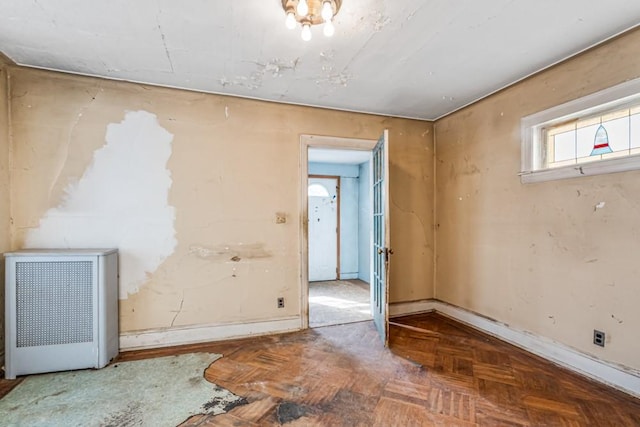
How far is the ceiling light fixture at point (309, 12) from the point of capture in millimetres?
1639

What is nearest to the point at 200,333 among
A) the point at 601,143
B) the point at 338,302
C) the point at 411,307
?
the point at 338,302

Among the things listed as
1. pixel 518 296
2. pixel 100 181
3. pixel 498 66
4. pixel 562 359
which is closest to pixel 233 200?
pixel 100 181

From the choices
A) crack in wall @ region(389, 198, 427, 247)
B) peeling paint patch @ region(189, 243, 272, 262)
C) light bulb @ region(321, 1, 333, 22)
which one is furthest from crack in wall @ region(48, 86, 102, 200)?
crack in wall @ region(389, 198, 427, 247)

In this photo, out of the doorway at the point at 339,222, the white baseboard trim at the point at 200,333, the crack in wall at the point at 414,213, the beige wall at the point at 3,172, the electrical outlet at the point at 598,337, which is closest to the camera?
the electrical outlet at the point at 598,337

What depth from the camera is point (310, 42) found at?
84.8 inches

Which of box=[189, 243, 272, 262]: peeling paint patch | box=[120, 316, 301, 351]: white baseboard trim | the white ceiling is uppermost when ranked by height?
the white ceiling

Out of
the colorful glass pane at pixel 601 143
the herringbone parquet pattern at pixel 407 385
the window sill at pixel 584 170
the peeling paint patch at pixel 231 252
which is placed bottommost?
the herringbone parquet pattern at pixel 407 385

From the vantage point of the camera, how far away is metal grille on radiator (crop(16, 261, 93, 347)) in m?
2.28

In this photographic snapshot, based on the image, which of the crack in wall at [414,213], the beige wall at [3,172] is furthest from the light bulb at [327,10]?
the beige wall at [3,172]

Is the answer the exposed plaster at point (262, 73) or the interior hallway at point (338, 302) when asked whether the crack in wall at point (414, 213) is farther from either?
the exposed plaster at point (262, 73)

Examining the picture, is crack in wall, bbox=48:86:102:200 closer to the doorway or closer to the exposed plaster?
the exposed plaster

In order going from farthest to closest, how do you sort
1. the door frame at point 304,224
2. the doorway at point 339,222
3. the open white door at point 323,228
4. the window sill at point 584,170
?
the open white door at point 323,228, the doorway at point 339,222, the door frame at point 304,224, the window sill at point 584,170

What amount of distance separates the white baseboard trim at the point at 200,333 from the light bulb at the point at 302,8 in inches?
107

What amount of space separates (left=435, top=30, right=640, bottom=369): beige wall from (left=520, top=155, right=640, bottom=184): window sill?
0.15ft
